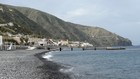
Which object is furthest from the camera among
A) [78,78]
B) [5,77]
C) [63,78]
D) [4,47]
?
[4,47]

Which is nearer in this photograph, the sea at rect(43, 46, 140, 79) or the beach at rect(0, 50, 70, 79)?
the beach at rect(0, 50, 70, 79)

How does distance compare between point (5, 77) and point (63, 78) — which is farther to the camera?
point (63, 78)

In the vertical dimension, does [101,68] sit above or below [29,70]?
below

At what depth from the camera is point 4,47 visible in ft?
636

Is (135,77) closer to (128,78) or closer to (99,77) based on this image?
(128,78)

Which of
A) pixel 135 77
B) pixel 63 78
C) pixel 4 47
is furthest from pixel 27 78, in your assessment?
pixel 4 47

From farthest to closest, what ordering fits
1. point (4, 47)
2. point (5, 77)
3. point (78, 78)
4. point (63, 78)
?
1. point (4, 47)
2. point (78, 78)
3. point (63, 78)
4. point (5, 77)

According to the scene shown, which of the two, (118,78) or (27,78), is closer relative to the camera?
(27,78)

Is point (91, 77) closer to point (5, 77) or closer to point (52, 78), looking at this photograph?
point (52, 78)

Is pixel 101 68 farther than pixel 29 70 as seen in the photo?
Yes

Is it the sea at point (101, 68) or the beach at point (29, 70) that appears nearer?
the beach at point (29, 70)

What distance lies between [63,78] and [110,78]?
6.66 metres

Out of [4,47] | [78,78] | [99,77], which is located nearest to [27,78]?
[78,78]

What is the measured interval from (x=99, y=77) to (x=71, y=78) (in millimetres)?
4754
